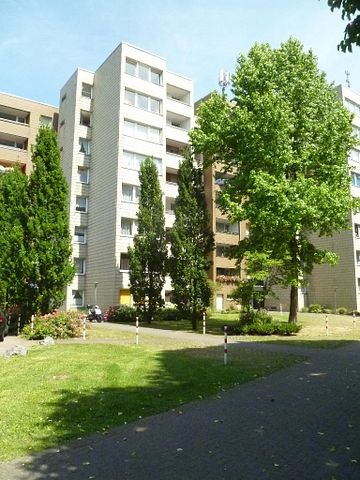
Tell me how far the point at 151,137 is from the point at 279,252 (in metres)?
22.8

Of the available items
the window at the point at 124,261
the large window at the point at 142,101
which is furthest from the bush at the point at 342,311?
the large window at the point at 142,101

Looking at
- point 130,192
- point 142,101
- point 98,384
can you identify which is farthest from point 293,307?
point 142,101

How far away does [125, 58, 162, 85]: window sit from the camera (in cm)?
4288

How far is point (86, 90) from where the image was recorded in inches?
1827

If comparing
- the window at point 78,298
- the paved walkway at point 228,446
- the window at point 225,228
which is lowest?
the paved walkway at point 228,446

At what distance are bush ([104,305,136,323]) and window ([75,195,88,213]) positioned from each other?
12434 mm

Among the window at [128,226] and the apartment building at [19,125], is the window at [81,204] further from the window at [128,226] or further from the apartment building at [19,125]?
the apartment building at [19,125]

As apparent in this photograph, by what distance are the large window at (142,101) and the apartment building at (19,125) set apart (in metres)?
10.8

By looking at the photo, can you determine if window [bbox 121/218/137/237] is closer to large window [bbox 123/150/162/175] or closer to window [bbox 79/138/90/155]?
large window [bbox 123/150/162/175]

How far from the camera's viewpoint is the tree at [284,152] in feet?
74.2

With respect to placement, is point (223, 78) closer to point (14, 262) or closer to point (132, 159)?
point (132, 159)

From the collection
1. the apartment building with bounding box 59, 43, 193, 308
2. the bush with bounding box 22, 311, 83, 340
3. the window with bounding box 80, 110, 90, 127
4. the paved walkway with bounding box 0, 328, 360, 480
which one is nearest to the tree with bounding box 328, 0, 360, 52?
the paved walkway with bounding box 0, 328, 360, 480

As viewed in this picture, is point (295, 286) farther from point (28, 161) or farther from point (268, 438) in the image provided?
point (28, 161)

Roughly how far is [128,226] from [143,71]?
613 inches
